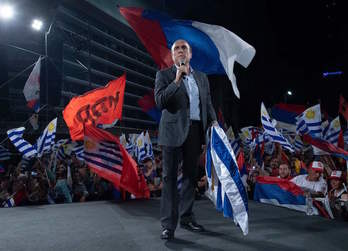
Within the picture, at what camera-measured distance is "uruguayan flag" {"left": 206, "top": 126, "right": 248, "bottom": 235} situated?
2537 mm

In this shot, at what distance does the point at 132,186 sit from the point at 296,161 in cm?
448

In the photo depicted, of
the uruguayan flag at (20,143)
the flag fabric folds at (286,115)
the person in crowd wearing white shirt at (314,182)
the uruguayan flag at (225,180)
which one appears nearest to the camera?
the uruguayan flag at (225,180)

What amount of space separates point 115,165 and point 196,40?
2.39 metres

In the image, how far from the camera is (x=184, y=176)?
2.85 metres

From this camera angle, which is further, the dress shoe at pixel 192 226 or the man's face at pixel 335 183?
the man's face at pixel 335 183

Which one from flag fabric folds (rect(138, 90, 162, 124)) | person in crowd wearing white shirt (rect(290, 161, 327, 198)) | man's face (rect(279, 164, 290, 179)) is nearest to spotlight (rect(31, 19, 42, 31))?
flag fabric folds (rect(138, 90, 162, 124))

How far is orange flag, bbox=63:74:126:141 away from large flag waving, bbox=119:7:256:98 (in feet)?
7.08

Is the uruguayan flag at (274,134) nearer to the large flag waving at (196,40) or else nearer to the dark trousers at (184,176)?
the large flag waving at (196,40)

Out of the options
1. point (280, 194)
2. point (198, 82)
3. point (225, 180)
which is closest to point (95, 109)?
point (280, 194)

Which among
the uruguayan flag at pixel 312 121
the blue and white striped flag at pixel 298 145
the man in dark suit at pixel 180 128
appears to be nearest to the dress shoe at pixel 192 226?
the man in dark suit at pixel 180 128

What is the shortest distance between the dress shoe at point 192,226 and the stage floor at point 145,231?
53mm

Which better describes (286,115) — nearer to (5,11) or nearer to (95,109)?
(95,109)

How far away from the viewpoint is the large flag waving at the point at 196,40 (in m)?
3.46

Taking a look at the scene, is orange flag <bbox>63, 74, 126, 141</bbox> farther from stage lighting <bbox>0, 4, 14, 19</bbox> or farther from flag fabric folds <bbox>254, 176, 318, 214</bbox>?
stage lighting <bbox>0, 4, 14, 19</bbox>
